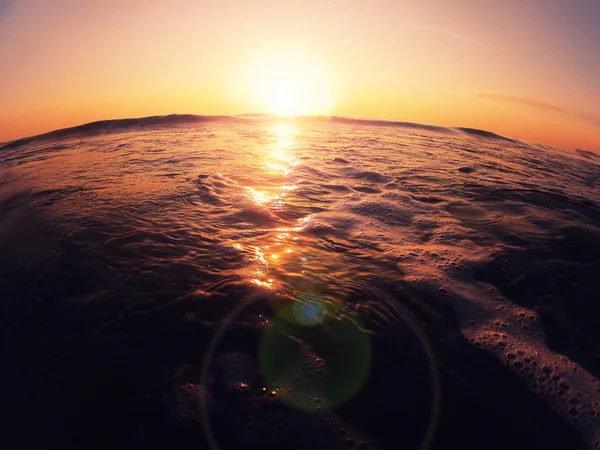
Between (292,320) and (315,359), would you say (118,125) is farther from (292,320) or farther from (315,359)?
(315,359)

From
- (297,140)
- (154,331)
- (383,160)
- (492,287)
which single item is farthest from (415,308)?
(297,140)

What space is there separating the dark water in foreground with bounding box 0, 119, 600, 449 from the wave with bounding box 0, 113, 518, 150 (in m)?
15.4

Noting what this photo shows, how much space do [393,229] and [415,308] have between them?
273cm

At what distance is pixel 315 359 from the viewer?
12.3 feet

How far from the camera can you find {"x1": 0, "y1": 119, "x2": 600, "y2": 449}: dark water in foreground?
311 cm

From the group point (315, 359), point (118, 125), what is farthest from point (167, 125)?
point (315, 359)

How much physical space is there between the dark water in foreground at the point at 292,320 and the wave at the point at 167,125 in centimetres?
1544

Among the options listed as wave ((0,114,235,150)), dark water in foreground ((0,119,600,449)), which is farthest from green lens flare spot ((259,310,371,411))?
wave ((0,114,235,150))

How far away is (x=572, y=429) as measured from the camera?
3277 mm

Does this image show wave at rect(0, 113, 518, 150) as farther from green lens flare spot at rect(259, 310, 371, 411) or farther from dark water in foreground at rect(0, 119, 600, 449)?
green lens flare spot at rect(259, 310, 371, 411)

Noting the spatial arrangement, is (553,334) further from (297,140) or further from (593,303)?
(297,140)

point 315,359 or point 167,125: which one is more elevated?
point 167,125

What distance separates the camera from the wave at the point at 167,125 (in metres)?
21.0

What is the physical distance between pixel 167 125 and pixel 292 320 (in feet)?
77.6
